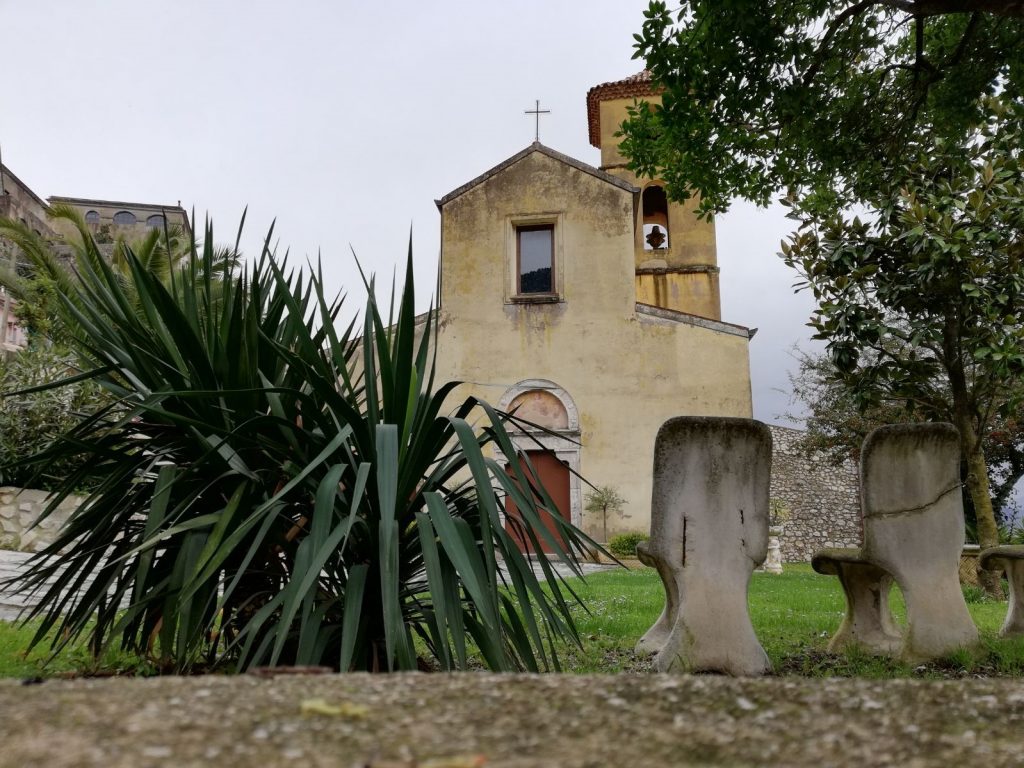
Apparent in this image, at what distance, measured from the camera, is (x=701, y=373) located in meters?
13.9

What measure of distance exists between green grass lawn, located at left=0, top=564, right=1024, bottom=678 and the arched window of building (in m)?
10.3

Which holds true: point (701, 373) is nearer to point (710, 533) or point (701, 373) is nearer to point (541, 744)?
point (710, 533)

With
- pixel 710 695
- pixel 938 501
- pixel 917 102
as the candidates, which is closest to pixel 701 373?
Result: pixel 917 102

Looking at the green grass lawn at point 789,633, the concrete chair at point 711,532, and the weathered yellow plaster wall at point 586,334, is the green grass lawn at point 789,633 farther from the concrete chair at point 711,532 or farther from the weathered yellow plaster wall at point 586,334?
the weathered yellow plaster wall at point 586,334

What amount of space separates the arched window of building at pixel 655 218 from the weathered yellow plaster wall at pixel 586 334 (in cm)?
172

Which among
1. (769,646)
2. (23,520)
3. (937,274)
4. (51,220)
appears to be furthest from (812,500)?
(51,220)

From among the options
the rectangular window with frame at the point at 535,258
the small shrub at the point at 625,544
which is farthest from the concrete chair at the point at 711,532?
the rectangular window with frame at the point at 535,258

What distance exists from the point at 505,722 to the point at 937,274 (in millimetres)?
7068

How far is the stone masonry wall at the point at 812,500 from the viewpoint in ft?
59.0

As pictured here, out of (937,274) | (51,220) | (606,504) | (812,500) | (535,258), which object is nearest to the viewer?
(937,274)

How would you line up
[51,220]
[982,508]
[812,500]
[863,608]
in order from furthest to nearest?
[51,220]
[812,500]
[982,508]
[863,608]

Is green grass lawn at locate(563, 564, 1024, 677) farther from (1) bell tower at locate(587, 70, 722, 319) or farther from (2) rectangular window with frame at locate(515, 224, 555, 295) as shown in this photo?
(1) bell tower at locate(587, 70, 722, 319)

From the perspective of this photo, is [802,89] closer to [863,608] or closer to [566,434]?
[863,608]

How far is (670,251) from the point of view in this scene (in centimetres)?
1625
